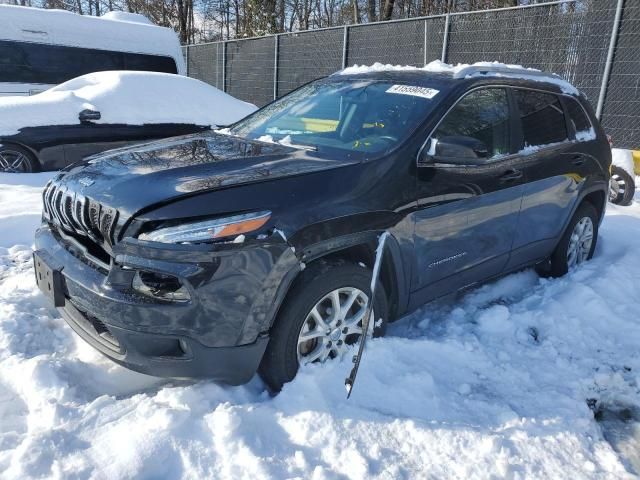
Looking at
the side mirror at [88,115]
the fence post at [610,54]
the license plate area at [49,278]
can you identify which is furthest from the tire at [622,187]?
the license plate area at [49,278]

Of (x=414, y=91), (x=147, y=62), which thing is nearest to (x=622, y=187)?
(x=414, y=91)

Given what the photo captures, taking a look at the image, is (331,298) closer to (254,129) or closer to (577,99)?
(254,129)

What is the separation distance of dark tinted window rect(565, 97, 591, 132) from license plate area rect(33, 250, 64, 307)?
12.5 feet

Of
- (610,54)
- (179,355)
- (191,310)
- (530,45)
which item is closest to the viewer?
(191,310)

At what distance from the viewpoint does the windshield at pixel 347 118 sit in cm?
312

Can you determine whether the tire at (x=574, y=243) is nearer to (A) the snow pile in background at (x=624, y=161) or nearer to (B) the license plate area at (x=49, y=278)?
(A) the snow pile in background at (x=624, y=161)

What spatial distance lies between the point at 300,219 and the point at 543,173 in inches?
87.8

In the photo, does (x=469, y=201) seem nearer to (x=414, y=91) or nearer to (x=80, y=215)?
(x=414, y=91)

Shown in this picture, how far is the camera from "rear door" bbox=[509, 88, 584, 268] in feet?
12.5

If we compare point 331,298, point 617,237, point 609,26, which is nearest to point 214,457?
point 331,298

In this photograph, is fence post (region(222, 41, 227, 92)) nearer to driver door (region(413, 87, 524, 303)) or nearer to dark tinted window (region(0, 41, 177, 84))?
dark tinted window (region(0, 41, 177, 84))

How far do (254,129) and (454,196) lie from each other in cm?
142

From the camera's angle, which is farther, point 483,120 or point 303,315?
point 483,120

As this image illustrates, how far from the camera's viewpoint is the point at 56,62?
9281mm
